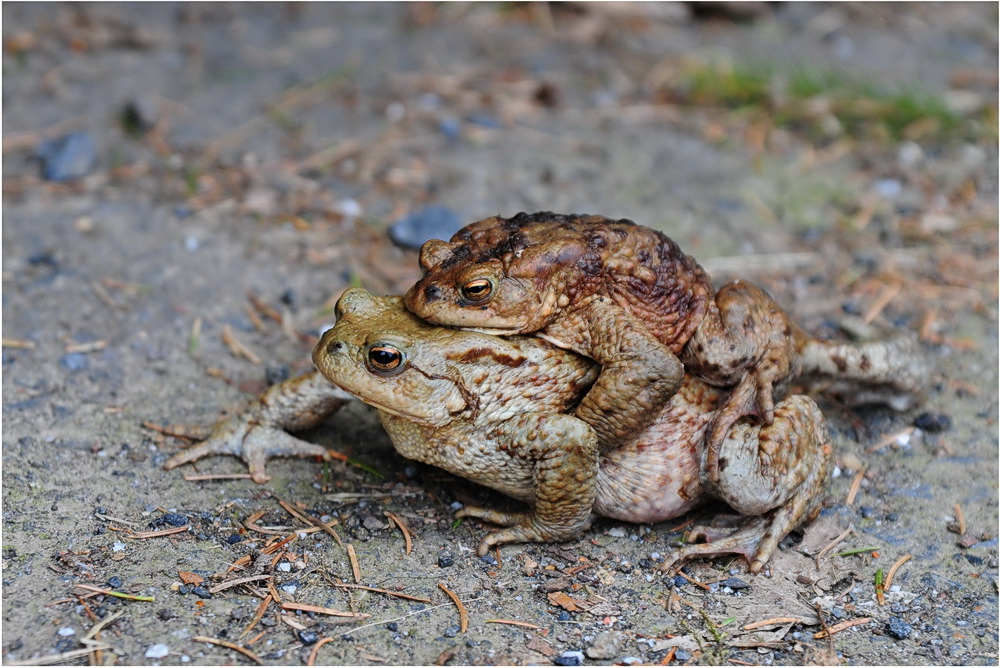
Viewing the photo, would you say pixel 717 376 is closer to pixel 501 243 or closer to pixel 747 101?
pixel 501 243

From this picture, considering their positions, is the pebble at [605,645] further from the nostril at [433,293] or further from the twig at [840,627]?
the nostril at [433,293]

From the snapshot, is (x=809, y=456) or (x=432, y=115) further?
(x=432, y=115)

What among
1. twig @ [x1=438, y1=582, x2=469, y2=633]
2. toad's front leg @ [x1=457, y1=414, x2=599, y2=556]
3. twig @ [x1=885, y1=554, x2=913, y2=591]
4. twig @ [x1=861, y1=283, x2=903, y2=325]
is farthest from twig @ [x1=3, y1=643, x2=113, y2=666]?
twig @ [x1=861, y1=283, x2=903, y2=325]

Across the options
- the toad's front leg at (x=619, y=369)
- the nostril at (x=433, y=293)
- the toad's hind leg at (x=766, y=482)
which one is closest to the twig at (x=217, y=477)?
the nostril at (x=433, y=293)

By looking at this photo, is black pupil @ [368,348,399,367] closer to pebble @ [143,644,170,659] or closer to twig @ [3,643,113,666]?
pebble @ [143,644,170,659]

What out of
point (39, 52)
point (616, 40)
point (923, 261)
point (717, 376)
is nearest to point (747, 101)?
point (616, 40)
